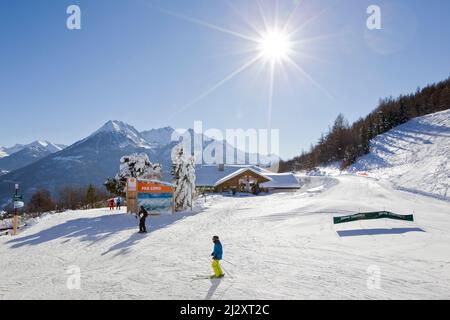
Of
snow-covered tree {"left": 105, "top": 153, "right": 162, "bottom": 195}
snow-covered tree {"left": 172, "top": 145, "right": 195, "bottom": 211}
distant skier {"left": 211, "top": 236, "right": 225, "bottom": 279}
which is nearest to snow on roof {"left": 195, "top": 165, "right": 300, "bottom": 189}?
snow-covered tree {"left": 105, "top": 153, "right": 162, "bottom": 195}

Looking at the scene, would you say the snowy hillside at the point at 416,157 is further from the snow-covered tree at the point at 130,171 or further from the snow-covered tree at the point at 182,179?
the snow-covered tree at the point at 130,171

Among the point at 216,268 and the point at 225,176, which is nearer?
the point at 216,268

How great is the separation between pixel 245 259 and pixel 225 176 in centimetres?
4846

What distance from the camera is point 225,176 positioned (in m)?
61.1

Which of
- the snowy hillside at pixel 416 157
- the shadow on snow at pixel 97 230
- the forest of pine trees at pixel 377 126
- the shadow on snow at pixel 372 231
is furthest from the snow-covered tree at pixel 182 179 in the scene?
the forest of pine trees at pixel 377 126

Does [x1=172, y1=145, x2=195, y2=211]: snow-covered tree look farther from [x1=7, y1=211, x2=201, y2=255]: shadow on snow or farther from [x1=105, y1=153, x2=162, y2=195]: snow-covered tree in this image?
[x1=105, y1=153, x2=162, y2=195]: snow-covered tree

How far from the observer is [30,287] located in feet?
34.0

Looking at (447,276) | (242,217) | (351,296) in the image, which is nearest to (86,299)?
(351,296)

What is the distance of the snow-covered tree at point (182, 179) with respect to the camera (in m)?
30.6

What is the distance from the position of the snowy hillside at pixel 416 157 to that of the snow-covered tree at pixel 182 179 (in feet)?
87.9

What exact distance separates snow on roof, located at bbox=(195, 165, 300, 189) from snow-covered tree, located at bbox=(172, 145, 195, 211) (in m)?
24.8

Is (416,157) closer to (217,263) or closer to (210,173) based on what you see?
(210,173)

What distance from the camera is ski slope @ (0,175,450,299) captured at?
30.3 ft

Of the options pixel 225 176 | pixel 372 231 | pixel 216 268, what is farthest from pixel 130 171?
pixel 216 268
